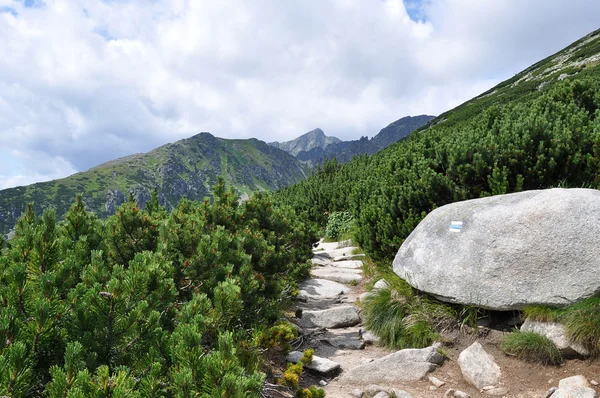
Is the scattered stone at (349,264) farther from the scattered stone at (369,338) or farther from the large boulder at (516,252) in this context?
the large boulder at (516,252)

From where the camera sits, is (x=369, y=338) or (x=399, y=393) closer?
(x=399, y=393)

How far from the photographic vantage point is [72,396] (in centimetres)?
214

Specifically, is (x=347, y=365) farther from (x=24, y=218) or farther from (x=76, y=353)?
(x=24, y=218)

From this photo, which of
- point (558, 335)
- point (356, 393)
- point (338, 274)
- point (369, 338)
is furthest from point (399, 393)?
point (338, 274)

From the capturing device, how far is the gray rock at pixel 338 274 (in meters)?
10.3

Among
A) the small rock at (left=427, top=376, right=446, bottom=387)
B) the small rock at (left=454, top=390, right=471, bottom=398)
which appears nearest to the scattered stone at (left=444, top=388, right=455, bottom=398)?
the small rock at (left=454, top=390, right=471, bottom=398)

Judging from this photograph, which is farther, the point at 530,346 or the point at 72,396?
the point at 530,346

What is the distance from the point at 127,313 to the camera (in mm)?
3092

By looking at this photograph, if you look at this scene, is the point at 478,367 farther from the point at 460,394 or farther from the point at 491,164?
the point at 491,164

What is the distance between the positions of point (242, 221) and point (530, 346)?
204 inches

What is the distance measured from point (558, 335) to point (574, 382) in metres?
0.67

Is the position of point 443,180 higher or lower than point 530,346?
higher

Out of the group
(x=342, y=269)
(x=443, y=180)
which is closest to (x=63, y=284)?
(x=443, y=180)

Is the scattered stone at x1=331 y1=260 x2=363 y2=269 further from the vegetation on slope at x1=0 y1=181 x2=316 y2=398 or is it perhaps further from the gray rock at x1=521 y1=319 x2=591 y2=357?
the gray rock at x1=521 y1=319 x2=591 y2=357
